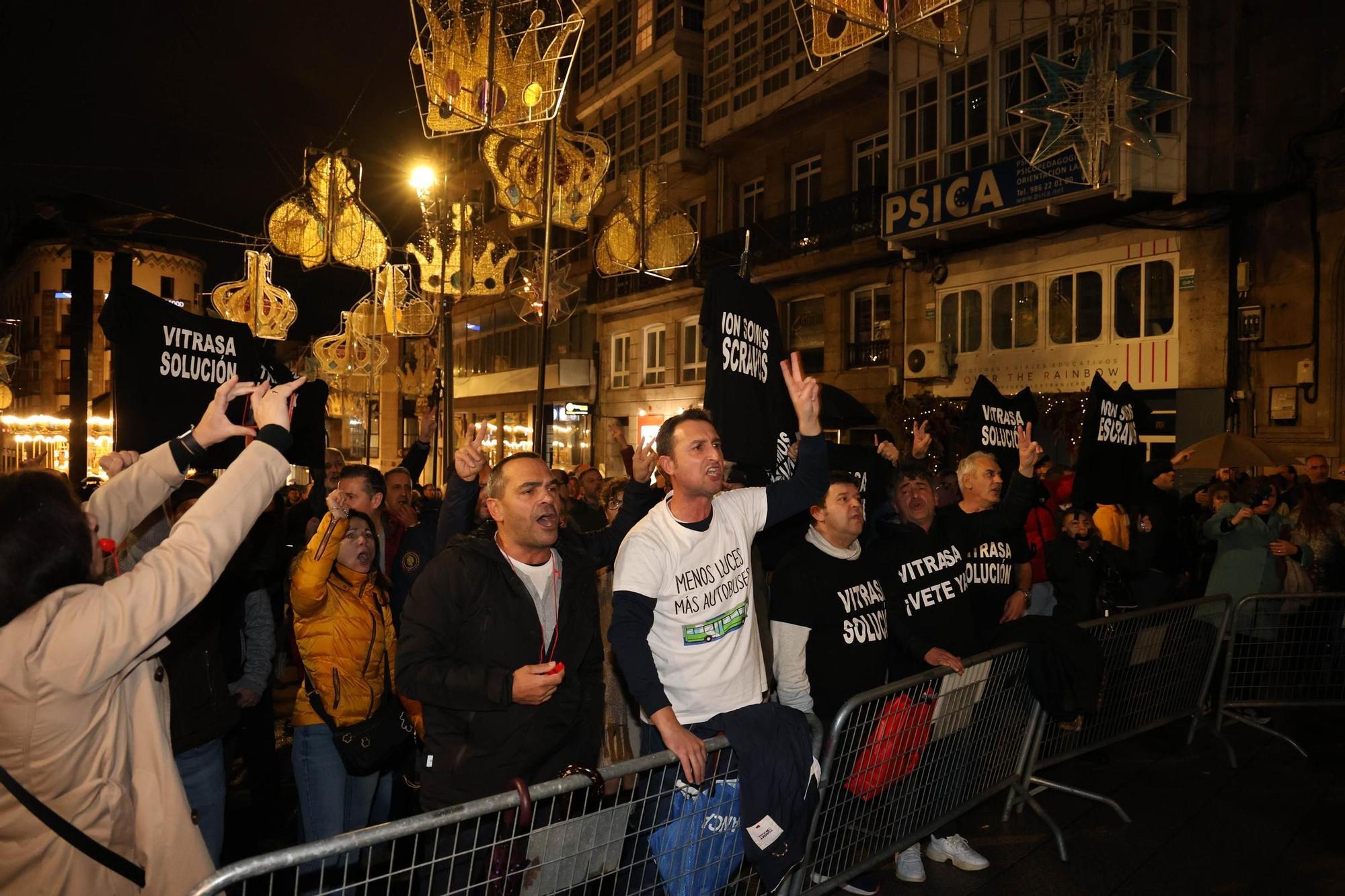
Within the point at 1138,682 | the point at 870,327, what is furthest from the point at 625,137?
the point at 1138,682

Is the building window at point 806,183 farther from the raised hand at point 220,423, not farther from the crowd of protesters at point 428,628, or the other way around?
the raised hand at point 220,423

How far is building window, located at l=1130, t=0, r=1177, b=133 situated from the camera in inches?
571

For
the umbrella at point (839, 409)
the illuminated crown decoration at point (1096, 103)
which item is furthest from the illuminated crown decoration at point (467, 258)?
the illuminated crown decoration at point (1096, 103)

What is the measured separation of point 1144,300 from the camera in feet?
50.7

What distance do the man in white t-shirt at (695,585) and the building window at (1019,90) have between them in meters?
14.0

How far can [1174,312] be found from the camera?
15.0 meters

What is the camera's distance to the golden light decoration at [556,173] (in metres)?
10.1

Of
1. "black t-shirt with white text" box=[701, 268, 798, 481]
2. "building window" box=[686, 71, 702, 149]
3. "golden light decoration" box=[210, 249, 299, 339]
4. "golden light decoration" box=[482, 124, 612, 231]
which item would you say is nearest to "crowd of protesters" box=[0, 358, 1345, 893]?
"black t-shirt with white text" box=[701, 268, 798, 481]

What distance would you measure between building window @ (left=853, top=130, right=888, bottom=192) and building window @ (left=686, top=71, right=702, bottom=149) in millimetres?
6149

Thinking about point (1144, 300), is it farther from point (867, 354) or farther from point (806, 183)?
point (806, 183)

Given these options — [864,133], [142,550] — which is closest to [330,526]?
[142,550]

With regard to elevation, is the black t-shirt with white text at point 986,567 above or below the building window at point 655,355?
below

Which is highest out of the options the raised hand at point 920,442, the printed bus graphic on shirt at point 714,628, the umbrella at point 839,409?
the umbrella at point 839,409

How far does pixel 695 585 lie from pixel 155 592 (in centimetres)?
182
